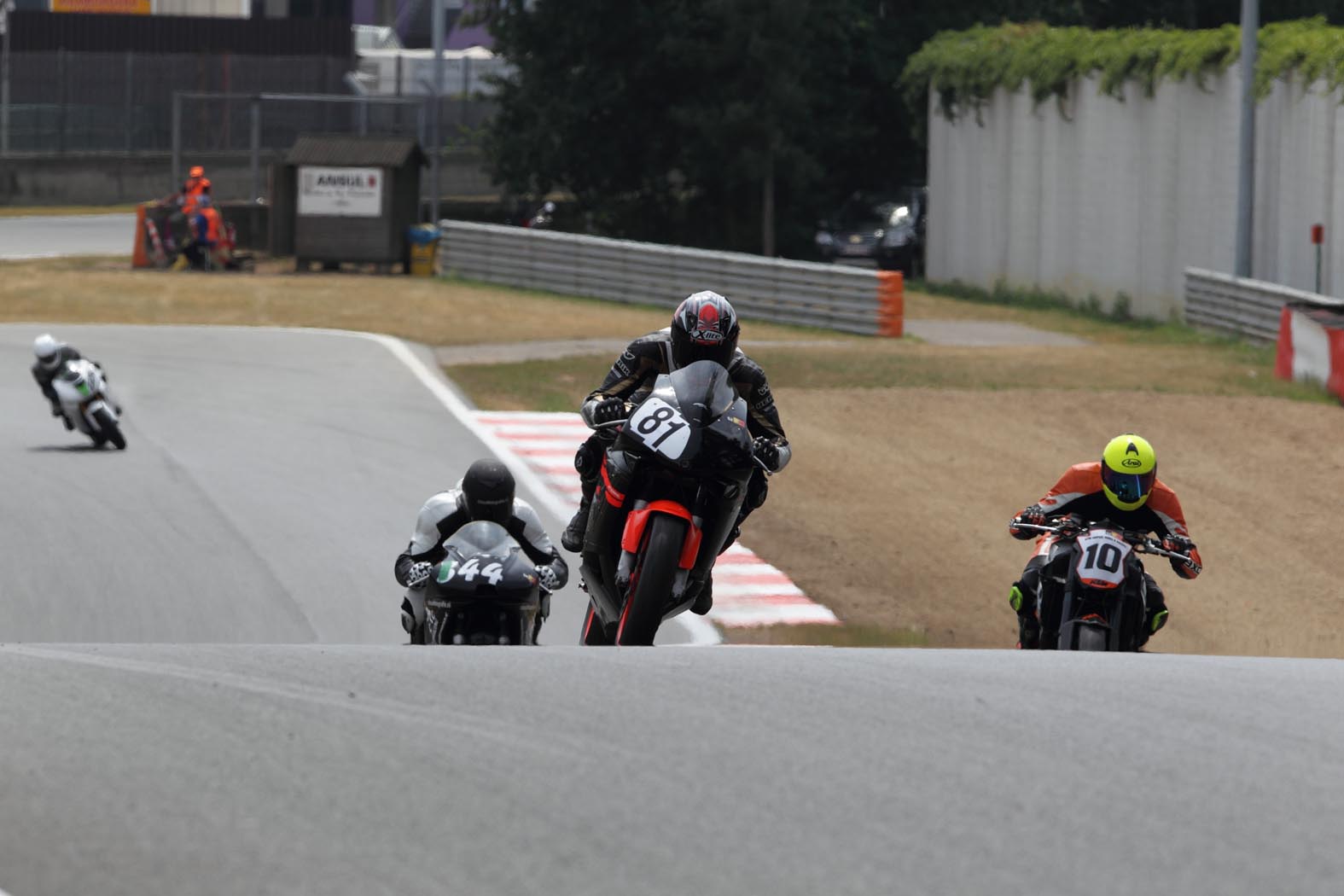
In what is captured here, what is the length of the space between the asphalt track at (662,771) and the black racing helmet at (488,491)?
2.21 meters

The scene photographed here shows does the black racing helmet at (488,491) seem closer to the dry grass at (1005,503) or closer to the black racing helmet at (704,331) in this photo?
the black racing helmet at (704,331)

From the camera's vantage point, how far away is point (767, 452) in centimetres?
876

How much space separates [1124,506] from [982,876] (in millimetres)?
5888

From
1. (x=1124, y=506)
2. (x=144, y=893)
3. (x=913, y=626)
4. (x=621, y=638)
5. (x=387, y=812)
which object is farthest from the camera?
(x=913, y=626)

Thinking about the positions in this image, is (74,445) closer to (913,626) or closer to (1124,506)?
(913,626)

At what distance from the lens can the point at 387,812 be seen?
443 cm

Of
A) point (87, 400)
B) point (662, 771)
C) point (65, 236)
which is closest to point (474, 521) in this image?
point (662, 771)

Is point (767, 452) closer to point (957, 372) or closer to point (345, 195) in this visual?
point (957, 372)

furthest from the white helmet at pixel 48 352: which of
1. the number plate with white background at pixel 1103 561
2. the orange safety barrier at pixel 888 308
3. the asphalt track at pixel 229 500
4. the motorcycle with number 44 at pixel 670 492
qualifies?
the orange safety barrier at pixel 888 308

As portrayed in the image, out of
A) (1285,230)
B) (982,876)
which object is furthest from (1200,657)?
(1285,230)

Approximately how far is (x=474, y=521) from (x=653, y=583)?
42.4 inches

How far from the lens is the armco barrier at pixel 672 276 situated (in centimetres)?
2986

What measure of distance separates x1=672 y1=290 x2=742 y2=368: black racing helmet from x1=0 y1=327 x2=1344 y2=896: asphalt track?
1.89 m

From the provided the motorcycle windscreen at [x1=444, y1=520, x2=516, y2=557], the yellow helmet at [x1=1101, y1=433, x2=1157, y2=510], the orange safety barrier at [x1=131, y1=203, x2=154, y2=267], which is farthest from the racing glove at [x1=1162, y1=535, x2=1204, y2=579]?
the orange safety barrier at [x1=131, y1=203, x2=154, y2=267]
